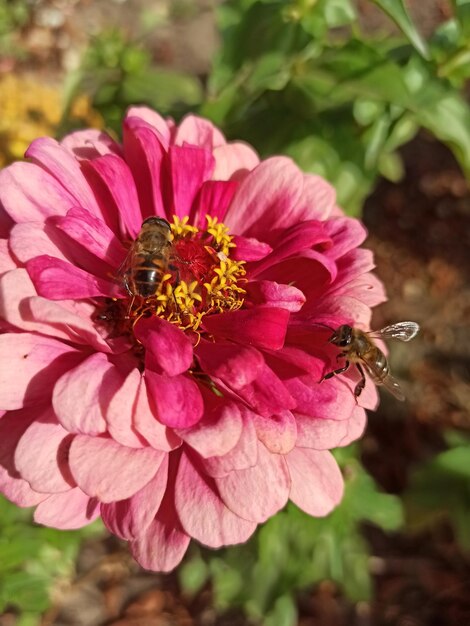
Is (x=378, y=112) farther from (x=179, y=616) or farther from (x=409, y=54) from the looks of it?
(x=179, y=616)

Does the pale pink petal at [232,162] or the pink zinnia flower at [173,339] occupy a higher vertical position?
the pale pink petal at [232,162]

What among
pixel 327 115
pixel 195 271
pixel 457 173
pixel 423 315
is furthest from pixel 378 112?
pixel 457 173

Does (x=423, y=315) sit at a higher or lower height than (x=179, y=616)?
higher

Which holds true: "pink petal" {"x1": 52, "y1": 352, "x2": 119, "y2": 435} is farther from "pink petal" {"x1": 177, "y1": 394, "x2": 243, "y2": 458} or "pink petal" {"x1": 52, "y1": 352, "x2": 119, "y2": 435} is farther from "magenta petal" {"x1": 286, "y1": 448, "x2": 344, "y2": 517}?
"magenta petal" {"x1": 286, "y1": 448, "x2": 344, "y2": 517}

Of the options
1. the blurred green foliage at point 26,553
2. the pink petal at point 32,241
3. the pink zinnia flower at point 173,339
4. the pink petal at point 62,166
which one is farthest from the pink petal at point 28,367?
the blurred green foliage at point 26,553

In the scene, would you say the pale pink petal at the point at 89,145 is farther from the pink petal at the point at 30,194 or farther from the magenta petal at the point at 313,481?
the magenta petal at the point at 313,481

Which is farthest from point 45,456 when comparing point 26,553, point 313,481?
point 26,553
